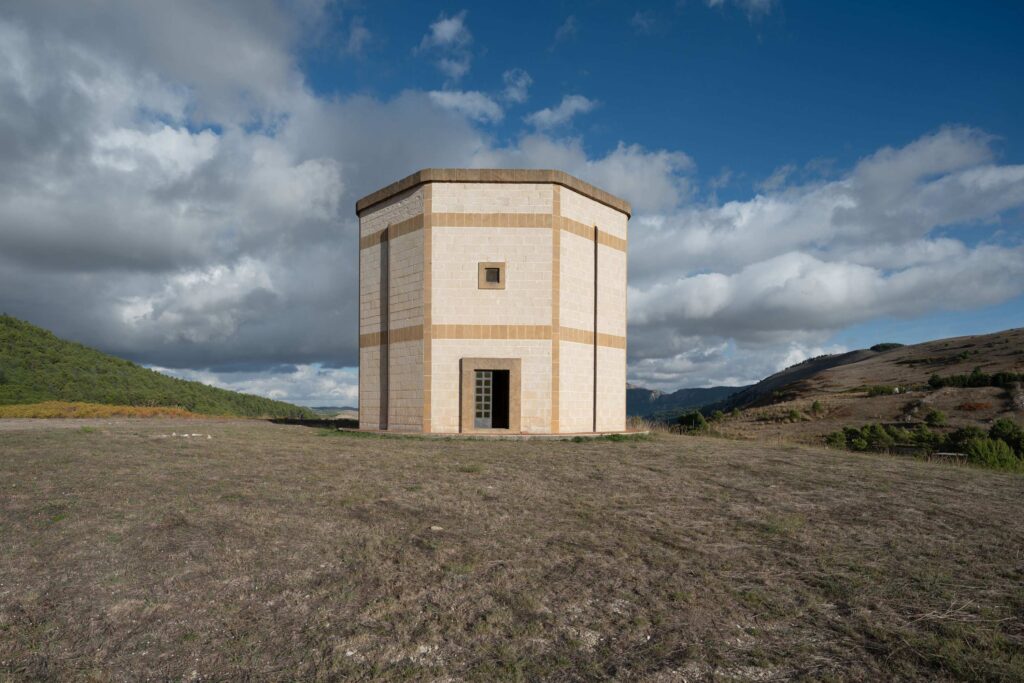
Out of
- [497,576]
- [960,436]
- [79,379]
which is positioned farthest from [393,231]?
[79,379]

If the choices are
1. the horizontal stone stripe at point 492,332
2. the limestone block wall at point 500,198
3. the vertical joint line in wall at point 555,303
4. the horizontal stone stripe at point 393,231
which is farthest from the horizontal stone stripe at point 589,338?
the horizontal stone stripe at point 393,231

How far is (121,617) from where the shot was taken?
4742 millimetres

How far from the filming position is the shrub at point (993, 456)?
1608 centimetres

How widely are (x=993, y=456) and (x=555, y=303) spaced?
1405cm

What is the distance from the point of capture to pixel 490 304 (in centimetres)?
1862

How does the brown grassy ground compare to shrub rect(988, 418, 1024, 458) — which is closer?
the brown grassy ground

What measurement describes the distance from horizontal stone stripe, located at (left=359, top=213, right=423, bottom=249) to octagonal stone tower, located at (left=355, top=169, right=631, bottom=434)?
6cm

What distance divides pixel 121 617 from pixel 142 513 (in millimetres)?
3073

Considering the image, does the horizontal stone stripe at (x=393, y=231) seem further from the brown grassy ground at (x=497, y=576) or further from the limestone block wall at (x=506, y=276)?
the brown grassy ground at (x=497, y=576)

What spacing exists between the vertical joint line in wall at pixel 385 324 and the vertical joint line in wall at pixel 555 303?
5.90 metres

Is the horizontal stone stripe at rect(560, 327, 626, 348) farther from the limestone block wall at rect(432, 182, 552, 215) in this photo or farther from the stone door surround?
the limestone block wall at rect(432, 182, 552, 215)

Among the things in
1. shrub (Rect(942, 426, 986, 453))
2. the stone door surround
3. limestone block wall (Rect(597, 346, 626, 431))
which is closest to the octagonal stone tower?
the stone door surround

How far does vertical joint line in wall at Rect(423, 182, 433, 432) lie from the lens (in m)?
18.4

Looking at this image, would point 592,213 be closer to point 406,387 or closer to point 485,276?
point 485,276
